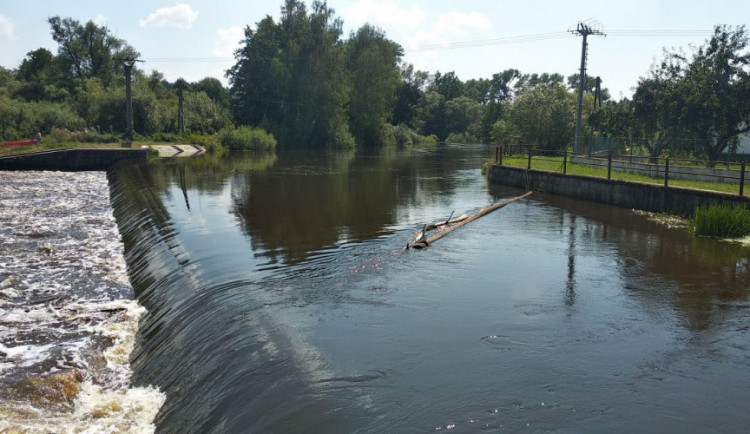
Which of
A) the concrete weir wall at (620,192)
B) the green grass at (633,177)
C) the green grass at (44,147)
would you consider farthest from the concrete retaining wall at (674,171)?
the green grass at (44,147)

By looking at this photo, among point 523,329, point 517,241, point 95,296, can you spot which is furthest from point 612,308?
point 95,296

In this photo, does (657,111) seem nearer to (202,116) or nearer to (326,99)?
(326,99)

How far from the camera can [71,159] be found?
128ft

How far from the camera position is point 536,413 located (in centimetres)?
583

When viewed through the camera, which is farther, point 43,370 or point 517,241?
point 517,241

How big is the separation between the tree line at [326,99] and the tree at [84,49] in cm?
16

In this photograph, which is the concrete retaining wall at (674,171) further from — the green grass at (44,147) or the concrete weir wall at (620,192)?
the green grass at (44,147)

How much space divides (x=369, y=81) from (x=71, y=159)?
44.2 m

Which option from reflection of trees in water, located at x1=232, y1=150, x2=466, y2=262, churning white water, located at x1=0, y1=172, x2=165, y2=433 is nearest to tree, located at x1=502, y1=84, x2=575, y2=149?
reflection of trees in water, located at x1=232, y1=150, x2=466, y2=262

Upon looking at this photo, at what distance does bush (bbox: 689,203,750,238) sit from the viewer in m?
14.5

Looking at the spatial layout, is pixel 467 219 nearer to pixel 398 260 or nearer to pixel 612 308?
pixel 398 260

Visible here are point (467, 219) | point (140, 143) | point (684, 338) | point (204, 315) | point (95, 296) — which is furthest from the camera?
point (140, 143)

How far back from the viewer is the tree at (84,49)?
275ft

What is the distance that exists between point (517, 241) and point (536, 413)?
9217mm
